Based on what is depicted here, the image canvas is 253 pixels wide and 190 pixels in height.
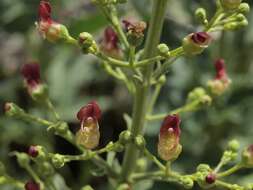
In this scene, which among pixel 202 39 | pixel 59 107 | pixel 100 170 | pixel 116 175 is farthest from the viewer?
pixel 59 107

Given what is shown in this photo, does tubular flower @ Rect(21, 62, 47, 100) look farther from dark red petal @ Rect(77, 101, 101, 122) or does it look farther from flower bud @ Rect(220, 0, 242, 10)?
flower bud @ Rect(220, 0, 242, 10)

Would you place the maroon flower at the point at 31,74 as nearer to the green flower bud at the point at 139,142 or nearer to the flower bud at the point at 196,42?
the green flower bud at the point at 139,142

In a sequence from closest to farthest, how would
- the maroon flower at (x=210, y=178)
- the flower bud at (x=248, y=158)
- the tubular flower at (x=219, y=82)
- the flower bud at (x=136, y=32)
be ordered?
the flower bud at (x=136, y=32) → the maroon flower at (x=210, y=178) → the flower bud at (x=248, y=158) → the tubular flower at (x=219, y=82)


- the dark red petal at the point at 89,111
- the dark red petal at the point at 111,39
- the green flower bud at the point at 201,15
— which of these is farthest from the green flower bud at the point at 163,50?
the dark red petal at the point at 111,39

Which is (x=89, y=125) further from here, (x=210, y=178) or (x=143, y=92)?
(x=210, y=178)

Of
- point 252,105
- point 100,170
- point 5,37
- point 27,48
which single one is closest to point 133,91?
point 100,170

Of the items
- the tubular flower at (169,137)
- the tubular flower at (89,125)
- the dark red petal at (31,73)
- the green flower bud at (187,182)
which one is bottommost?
the green flower bud at (187,182)

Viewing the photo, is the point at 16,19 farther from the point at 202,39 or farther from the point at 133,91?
the point at 202,39
